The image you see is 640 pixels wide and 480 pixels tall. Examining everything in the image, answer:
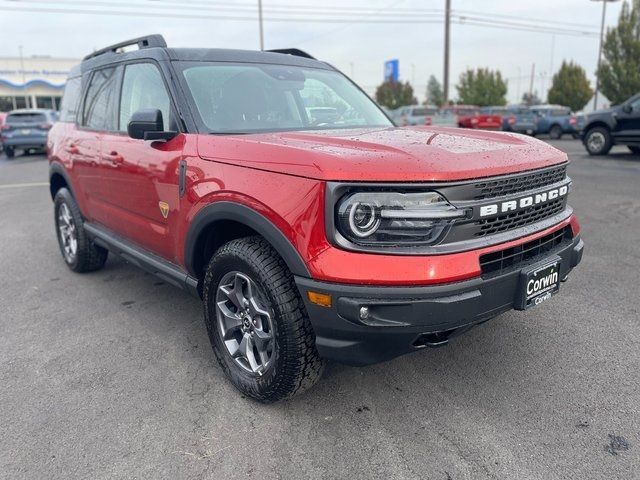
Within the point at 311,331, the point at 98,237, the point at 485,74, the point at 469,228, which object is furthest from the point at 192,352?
the point at 485,74

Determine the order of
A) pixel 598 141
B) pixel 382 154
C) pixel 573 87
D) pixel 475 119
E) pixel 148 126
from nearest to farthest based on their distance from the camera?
pixel 382 154 < pixel 148 126 < pixel 598 141 < pixel 475 119 < pixel 573 87

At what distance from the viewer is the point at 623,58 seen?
104ft

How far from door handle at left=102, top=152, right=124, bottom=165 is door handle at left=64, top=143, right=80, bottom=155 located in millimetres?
A: 783

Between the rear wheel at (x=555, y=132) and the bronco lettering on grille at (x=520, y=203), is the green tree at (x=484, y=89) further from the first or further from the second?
the bronco lettering on grille at (x=520, y=203)

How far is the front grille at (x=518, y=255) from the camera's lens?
7.99ft

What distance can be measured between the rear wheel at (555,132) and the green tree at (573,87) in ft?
66.2

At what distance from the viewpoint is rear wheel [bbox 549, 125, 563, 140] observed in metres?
23.9

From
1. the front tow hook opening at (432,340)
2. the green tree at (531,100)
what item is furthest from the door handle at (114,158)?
the green tree at (531,100)

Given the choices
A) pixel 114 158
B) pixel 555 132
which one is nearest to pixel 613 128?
pixel 555 132

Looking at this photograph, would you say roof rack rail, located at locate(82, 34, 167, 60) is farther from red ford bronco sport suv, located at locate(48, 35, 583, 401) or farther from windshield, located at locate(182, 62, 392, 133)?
windshield, located at locate(182, 62, 392, 133)

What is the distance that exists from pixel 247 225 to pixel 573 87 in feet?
148

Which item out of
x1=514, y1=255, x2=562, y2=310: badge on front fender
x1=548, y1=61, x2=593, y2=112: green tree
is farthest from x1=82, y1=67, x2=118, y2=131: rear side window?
x1=548, y1=61, x2=593, y2=112: green tree

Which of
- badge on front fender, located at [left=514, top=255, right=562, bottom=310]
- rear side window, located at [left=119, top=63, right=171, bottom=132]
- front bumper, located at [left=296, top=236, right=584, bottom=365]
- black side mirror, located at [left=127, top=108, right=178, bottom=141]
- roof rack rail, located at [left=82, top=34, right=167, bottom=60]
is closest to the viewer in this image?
front bumper, located at [left=296, top=236, right=584, bottom=365]

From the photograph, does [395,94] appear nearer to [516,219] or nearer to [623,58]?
[623,58]
